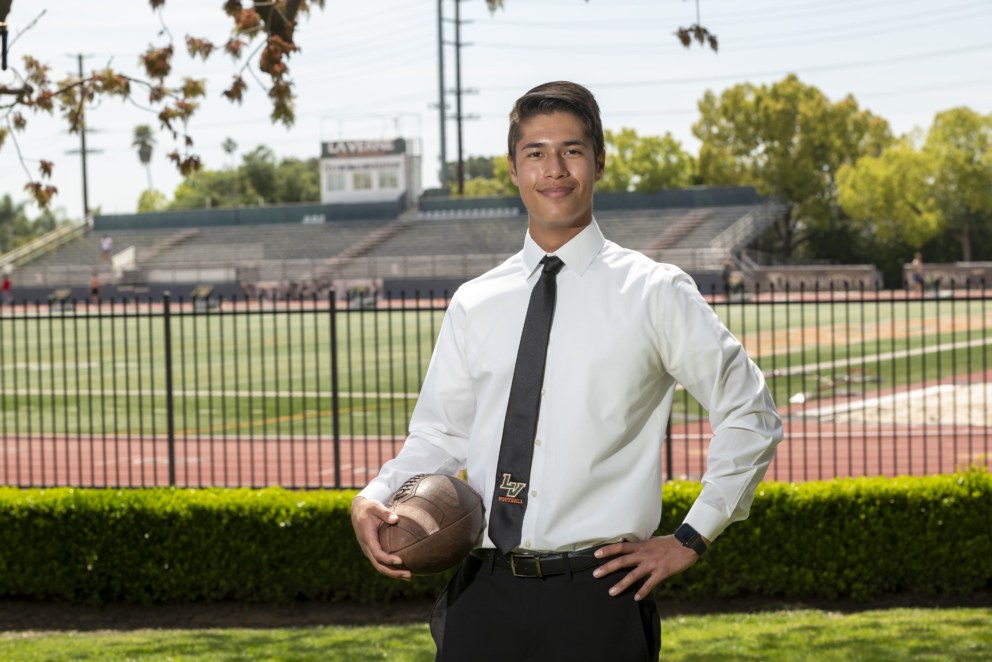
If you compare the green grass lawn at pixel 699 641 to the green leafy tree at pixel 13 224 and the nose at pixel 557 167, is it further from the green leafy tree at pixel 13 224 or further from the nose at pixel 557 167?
the green leafy tree at pixel 13 224

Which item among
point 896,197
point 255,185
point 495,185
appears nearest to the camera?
point 896,197

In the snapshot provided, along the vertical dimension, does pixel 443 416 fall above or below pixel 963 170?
below

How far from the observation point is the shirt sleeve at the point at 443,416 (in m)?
3.06

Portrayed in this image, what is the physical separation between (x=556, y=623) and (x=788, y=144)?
7108 cm

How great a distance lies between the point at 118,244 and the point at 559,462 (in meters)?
75.7

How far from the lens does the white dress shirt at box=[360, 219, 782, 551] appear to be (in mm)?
2760

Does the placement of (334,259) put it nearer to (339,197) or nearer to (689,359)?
(339,197)

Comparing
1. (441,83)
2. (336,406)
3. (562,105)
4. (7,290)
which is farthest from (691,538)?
(441,83)

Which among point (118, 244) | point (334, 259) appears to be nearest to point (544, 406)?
point (334, 259)

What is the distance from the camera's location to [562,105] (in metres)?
2.96

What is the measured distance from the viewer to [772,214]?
64.6 metres

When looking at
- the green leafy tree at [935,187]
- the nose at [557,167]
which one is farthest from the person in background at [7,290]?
the nose at [557,167]

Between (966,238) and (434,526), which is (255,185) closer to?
(966,238)

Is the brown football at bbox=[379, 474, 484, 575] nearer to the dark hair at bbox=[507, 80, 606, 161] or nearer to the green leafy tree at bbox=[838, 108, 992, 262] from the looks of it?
the dark hair at bbox=[507, 80, 606, 161]
